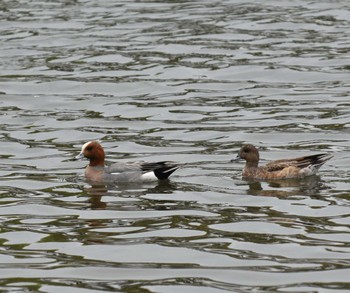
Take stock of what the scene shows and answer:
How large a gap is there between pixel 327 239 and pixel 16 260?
313 cm

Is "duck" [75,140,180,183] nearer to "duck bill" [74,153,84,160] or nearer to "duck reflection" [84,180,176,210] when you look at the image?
"duck reflection" [84,180,176,210]

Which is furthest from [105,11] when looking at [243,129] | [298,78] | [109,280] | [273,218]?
[109,280]

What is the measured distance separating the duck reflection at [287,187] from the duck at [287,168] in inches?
3.3

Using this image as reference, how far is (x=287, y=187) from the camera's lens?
1616cm

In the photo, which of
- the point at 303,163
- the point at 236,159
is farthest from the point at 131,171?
the point at 303,163

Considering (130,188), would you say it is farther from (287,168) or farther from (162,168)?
(287,168)

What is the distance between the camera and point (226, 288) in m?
11.2

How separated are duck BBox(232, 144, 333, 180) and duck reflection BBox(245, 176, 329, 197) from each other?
0.08 metres

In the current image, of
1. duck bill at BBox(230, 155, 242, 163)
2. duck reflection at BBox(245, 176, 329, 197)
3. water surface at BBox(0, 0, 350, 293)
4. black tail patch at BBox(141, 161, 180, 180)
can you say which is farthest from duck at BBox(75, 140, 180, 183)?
duck reflection at BBox(245, 176, 329, 197)

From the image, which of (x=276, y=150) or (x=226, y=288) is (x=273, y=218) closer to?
(x=226, y=288)

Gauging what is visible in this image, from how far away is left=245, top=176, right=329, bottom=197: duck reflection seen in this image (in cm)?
1566

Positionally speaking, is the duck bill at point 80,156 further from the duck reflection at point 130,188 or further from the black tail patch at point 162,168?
the black tail patch at point 162,168

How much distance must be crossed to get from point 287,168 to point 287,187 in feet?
1.42

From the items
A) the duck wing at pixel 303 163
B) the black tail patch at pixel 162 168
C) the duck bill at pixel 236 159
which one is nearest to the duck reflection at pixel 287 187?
the duck wing at pixel 303 163
